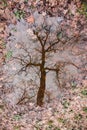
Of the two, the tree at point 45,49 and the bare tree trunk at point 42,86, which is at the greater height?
the tree at point 45,49

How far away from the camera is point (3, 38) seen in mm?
7184

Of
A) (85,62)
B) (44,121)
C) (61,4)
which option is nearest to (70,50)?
(85,62)

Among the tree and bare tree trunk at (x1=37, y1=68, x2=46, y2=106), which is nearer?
bare tree trunk at (x1=37, y1=68, x2=46, y2=106)

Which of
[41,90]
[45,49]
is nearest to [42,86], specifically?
[41,90]

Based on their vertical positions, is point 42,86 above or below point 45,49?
below

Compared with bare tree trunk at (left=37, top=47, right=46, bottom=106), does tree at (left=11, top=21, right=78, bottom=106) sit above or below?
above

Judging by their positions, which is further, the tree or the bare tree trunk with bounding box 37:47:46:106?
the tree

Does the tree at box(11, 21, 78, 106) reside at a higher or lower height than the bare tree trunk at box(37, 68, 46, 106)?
higher

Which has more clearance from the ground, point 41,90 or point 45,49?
point 45,49

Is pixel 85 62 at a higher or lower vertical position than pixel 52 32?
lower

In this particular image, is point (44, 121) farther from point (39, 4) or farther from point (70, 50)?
point (39, 4)

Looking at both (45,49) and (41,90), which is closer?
(41,90)

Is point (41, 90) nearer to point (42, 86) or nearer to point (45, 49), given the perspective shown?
point (42, 86)

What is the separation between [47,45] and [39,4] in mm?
1020
